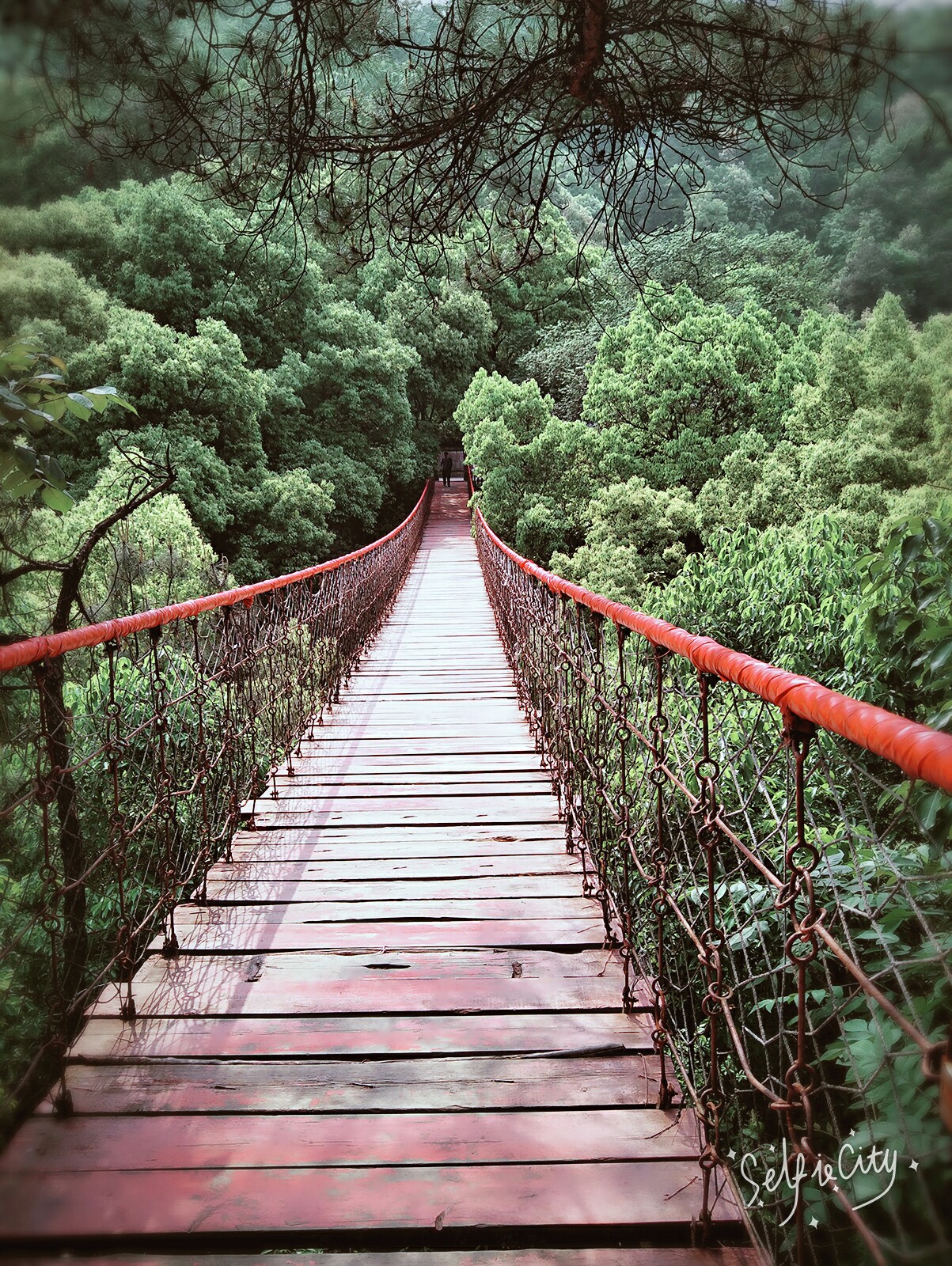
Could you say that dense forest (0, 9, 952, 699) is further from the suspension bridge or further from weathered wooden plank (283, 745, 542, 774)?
weathered wooden plank (283, 745, 542, 774)

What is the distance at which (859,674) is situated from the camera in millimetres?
3814

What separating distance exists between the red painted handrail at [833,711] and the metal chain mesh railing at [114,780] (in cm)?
106

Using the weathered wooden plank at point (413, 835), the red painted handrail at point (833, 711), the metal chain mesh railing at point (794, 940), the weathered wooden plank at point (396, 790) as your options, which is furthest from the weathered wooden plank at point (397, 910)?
the red painted handrail at point (833, 711)

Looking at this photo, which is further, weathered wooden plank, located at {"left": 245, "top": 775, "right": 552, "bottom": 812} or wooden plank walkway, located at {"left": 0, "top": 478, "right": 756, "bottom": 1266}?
weathered wooden plank, located at {"left": 245, "top": 775, "right": 552, "bottom": 812}

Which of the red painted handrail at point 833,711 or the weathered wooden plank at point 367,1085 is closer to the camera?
the red painted handrail at point 833,711

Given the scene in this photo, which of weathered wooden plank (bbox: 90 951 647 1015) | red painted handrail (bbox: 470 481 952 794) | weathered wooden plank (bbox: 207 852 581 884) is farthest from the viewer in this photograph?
weathered wooden plank (bbox: 207 852 581 884)

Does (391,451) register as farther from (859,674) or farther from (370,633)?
(859,674)

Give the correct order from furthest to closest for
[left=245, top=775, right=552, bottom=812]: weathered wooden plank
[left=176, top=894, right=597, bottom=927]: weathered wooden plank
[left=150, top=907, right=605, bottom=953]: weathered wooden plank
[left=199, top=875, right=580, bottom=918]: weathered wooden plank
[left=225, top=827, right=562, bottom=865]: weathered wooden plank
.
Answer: [left=245, top=775, right=552, bottom=812]: weathered wooden plank < [left=225, top=827, right=562, bottom=865]: weathered wooden plank < [left=199, top=875, right=580, bottom=918]: weathered wooden plank < [left=176, top=894, right=597, bottom=927]: weathered wooden plank < [left=150, top=907, right=605, bottom=953]: weathered wooden plank

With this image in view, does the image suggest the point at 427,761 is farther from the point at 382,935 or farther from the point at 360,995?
the point at 360,995

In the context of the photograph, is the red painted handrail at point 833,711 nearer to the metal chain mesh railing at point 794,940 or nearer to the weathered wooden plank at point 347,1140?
the metal chain mesh railing at point 794,940

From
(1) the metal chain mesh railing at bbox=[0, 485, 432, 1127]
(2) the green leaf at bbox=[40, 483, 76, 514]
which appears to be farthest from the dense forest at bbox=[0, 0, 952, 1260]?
(1) the metal chain mesh railing at bbox=[0, 485, 432, 1127]

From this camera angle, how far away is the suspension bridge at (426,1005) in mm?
1211

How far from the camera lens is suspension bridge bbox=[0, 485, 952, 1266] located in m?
1.21

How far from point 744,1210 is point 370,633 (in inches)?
273
